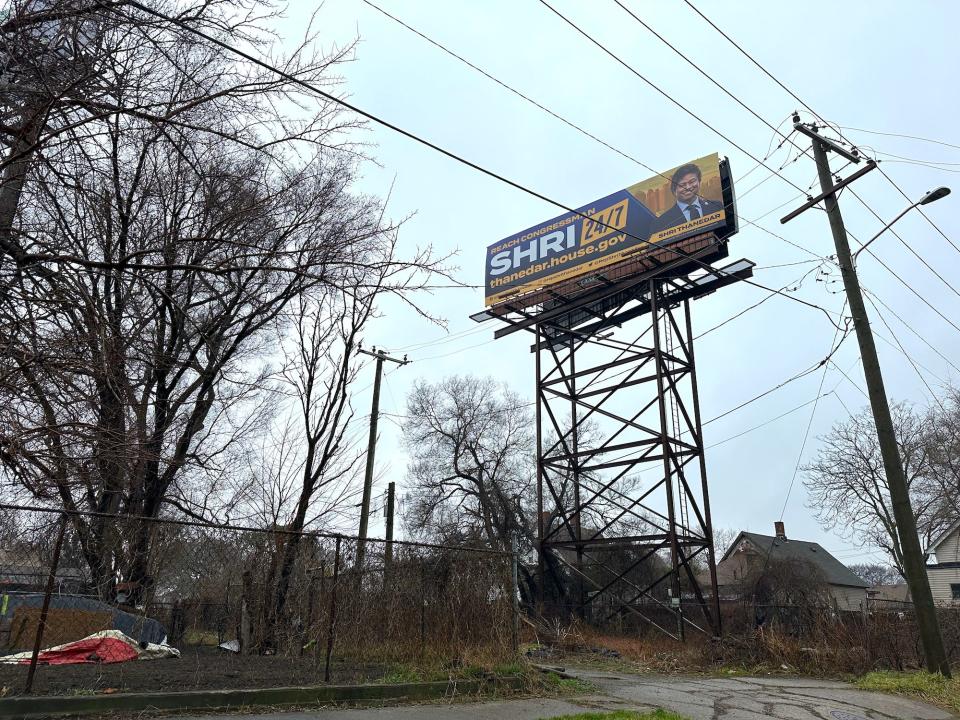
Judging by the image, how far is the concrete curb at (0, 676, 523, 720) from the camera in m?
5.50

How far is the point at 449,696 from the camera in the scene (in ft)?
26.1

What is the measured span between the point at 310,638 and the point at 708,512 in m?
12.1

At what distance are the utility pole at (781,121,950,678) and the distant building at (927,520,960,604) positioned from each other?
3049 cm

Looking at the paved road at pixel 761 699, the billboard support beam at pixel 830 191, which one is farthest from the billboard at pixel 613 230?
the paved road at pixel 761 699

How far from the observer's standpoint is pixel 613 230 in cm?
1852

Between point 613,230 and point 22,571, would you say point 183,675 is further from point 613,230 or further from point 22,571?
point 613,230

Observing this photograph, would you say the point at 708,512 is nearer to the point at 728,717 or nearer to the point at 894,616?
the point at 894,616

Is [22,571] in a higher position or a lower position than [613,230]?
lower

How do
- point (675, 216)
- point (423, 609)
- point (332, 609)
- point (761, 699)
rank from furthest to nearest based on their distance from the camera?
point (675, 216) → point (761, 699) → point (423, 609) → point (332, 609)

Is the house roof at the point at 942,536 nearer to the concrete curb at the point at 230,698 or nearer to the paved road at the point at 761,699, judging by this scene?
the paved road at the point at 761,699

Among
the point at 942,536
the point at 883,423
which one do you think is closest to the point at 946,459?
the point at 942,536

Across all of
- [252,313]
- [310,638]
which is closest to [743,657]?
[310,638]

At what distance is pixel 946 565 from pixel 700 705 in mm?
35688

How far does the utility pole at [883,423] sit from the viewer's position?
35.7ft
